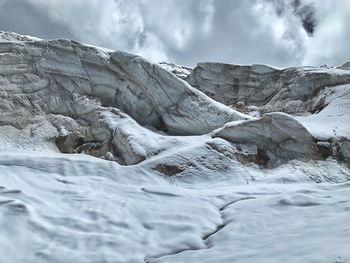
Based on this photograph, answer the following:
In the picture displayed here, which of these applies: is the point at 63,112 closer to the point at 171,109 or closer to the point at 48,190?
the point at 171,109

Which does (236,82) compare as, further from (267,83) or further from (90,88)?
(90,88)

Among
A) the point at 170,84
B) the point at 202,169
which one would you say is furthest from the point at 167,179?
the point at 170,84

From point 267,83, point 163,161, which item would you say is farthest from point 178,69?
point 163,161

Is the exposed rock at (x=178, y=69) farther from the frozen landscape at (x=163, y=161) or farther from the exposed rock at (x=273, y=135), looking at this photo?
the exposed rock at (x=273, y=135)

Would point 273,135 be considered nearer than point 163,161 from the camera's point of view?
No

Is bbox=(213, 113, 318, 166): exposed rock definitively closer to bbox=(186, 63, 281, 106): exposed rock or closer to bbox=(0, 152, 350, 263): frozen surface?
bbox=(0, 152, 350, 263): frozen surface

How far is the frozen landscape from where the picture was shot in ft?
23.4

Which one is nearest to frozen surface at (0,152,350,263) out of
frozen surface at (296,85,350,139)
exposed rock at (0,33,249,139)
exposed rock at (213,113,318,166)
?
exposed rock at (213,113,318,166)

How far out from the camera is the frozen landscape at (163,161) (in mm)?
7125

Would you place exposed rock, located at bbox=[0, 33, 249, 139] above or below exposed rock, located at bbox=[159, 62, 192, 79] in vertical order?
below

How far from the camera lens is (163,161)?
568 inches

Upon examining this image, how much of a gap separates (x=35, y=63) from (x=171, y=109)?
763 cm

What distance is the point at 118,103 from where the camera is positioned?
72.4 feet

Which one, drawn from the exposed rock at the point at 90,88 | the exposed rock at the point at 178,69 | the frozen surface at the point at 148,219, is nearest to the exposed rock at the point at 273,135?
the exposed rock at the point at 90,88
